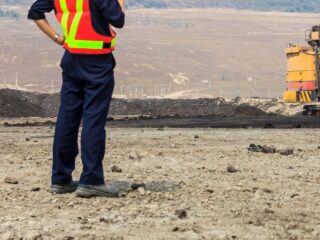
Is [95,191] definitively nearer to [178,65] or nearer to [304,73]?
[304,73]

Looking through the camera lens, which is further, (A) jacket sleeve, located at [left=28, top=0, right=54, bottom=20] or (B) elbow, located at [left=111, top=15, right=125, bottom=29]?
(A) jacket sleeve, located at [left=28, top=0, right=54, bottom=20]

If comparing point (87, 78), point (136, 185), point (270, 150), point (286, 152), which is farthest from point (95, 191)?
point (270, 150)

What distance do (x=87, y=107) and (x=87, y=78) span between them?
0.23 m

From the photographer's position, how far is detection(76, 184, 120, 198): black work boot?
6516 mm

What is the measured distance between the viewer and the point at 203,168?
877 centimetres

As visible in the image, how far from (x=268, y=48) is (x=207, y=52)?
13881 millimetres

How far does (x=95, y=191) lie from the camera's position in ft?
21.4

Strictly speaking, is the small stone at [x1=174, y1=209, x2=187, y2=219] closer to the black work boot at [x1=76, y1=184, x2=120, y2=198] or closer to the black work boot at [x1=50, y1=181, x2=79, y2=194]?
the black work boot at [x1=76, y1=184, x2=120, y2=198]

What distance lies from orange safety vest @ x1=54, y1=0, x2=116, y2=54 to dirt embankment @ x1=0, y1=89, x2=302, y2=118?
2501 cm

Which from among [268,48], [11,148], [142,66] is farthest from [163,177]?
[268,48]

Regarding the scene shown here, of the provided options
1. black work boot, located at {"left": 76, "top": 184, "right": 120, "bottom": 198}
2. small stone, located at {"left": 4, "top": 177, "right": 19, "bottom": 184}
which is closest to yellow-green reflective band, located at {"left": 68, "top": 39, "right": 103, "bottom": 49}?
black work boot, located at {"left": 76, "top": 184, "right": 120, "bottom": 198}

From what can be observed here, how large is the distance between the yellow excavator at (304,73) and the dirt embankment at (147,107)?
0.73 meters

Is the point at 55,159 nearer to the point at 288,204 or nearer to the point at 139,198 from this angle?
the point at 139,198

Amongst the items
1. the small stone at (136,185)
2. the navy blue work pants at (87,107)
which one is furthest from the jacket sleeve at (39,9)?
the small stone at (136,185)
